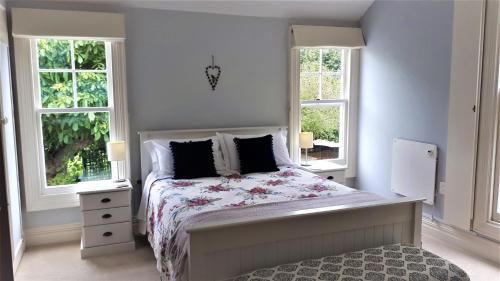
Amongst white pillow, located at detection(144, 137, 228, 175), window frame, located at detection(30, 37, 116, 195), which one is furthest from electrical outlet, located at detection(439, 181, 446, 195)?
window frame, located at detection(30, 37, 116, 195)

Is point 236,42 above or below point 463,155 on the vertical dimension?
above

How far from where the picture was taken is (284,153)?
3980mm

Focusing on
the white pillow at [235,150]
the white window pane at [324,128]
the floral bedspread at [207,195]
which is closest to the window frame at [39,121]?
the floral bedspread at [207,195]

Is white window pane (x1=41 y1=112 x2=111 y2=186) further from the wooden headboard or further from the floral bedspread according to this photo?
the floral bedspread

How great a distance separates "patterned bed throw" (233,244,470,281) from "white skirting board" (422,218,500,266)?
4.62 ft

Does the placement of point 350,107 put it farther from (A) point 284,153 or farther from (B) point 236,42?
(B) point 236,42

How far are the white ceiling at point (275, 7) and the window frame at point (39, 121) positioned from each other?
0.52 meters

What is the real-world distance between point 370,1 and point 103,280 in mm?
3671

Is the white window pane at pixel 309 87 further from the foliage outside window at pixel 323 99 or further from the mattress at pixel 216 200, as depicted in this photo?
the mattress at pixel 216 200

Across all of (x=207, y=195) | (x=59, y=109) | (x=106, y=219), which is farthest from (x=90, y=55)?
(x=207, y=195)

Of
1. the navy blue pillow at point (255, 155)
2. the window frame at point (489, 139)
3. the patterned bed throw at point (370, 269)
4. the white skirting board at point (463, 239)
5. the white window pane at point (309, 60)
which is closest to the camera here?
the patterned bed throw at point (370, 269)

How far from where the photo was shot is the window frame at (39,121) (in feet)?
11.0

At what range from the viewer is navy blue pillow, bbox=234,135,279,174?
11.9ft

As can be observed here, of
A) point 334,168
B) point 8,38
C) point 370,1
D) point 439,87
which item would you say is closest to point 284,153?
point 334,168
